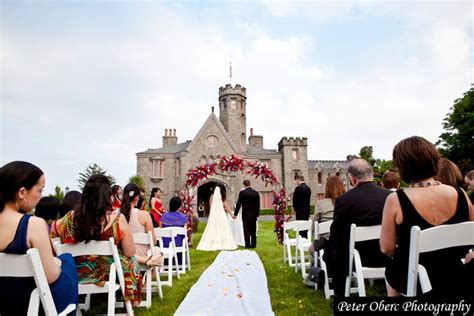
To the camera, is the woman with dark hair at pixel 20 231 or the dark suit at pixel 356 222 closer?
the woman with dark hair at pixel 20 231

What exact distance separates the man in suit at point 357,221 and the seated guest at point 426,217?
144 cm

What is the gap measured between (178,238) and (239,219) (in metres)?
6.76

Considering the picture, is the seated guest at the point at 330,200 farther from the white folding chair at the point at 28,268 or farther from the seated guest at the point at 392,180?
the white folding chair at the point at 28,268

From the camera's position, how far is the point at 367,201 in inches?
164

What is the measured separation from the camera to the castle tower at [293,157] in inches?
1604

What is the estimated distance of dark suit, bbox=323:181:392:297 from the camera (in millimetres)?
4090

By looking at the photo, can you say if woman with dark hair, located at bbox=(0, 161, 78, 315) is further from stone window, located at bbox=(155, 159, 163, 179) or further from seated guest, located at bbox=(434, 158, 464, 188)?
stone window, located at bbox=(155, 159, 163, 179)

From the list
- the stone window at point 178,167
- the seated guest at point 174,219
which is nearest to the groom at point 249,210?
the seated guest at point 174,219

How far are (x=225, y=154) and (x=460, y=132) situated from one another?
75.9ft

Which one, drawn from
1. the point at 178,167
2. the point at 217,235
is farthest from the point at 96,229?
the point at 178,167

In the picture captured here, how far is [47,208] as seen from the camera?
17.4 feet

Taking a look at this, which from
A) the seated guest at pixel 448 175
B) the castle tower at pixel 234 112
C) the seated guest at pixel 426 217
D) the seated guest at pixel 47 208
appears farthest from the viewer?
Result: the castle tower at pixel 234 112

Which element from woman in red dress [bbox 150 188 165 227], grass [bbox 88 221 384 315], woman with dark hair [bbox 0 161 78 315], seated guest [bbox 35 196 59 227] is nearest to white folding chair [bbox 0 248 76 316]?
woman with dark hair [bbox 0 161 78 315]

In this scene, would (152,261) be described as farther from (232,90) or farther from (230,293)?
(232,90)
